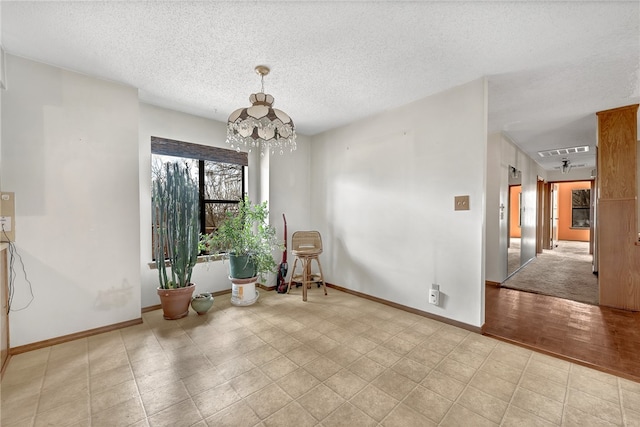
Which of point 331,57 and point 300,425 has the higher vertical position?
point 331,57

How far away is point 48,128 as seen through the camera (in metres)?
2.43

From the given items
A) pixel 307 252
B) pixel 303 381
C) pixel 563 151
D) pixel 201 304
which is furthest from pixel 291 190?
pixel 563 151

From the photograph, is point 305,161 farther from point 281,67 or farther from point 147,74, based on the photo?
point 147,74

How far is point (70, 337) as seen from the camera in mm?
2508

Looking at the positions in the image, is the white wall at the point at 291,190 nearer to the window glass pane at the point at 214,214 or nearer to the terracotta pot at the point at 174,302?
the window glass pane at the point at 214,214

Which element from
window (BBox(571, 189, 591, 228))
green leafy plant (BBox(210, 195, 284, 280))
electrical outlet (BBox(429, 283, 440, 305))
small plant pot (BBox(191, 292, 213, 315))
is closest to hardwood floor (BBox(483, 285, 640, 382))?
electrical outlet (BBox(429, 283, 440, 305))

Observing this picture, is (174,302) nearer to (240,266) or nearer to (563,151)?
(240,266)

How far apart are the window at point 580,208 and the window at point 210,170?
12070 mm

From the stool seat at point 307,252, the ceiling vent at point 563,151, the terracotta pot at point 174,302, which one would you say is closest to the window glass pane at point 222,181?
the stool seat at point 307,252

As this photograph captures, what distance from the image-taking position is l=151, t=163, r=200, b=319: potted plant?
303 centimetres

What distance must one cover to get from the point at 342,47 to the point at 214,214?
294 cm

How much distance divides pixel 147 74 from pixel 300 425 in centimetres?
328

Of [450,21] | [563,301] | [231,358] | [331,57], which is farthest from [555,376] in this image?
[331,57]

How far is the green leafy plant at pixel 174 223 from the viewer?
307 cm
